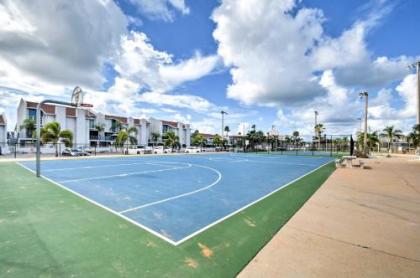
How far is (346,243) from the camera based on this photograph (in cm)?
421

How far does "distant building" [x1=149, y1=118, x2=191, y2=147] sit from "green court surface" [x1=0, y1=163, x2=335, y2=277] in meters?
66.2

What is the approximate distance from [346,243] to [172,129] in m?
74.1

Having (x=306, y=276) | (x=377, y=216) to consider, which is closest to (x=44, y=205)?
(x=306, y=276)

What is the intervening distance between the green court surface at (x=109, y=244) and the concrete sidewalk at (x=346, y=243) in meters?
0.38

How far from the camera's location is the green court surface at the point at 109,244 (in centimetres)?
328

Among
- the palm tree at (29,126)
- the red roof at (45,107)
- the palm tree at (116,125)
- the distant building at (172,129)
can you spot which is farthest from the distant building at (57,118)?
the distant building at (172,129)

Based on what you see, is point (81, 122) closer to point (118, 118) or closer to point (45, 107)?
point (45, 107)

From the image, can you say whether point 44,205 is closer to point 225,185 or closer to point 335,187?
point 225,185

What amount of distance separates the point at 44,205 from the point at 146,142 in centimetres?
6379

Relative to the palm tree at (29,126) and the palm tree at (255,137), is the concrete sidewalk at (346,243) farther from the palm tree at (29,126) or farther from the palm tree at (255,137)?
the palm tree at (255,137)

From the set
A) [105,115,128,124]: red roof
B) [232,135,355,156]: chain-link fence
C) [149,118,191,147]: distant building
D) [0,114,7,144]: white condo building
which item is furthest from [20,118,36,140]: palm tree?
[232,135,355,156]: chain-link fence

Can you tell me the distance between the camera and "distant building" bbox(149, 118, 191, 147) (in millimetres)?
72250

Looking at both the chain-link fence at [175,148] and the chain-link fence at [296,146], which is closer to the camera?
the chain-link fence at [175,148]

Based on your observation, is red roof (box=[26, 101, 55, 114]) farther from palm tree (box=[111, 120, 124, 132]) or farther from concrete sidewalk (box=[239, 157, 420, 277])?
concrete sidewalk (box=[239, 157, 420, 277])
